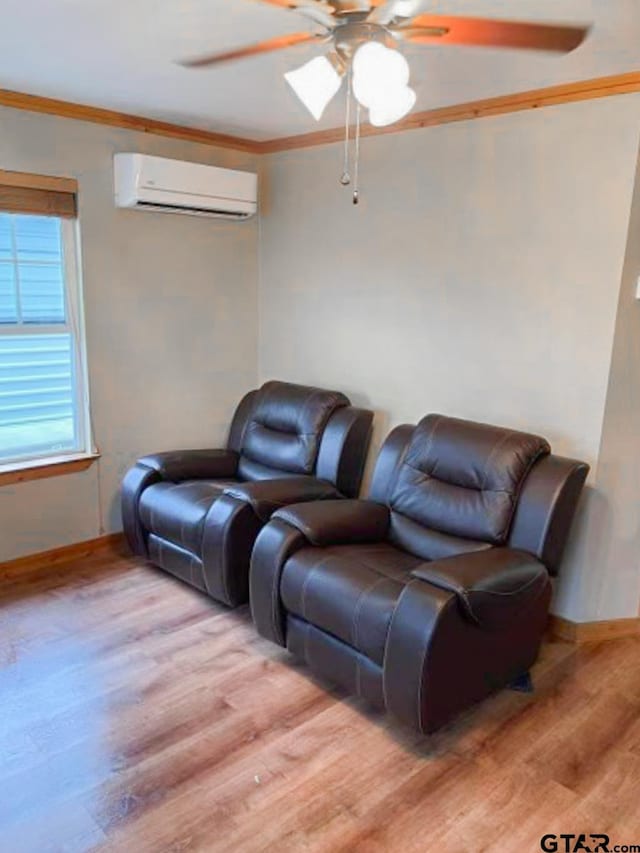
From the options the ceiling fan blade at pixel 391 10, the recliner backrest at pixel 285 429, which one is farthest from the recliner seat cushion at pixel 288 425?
the ceiling fan blade at pixel 391 10

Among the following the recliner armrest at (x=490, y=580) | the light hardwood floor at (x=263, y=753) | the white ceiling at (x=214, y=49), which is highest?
the white ceiling at (x=214, y=49)

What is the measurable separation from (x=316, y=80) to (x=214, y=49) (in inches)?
32.5

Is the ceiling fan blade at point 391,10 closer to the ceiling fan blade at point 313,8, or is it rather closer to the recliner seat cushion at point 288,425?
the ceiling fan blade at point 313,8

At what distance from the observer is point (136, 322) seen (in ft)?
12.0

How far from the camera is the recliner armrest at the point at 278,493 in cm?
290

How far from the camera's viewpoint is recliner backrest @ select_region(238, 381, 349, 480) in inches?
137

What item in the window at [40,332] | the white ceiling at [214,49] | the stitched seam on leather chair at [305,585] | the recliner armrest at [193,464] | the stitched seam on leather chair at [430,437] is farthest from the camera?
the recliner armrest at [193,464]

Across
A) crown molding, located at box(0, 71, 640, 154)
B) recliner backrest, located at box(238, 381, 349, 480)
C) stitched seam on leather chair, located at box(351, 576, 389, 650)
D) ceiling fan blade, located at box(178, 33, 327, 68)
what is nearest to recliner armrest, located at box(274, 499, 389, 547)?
stitched seam on leather chair, located at box(351, 576, 389, 650)

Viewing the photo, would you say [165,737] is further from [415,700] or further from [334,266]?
[334,266]

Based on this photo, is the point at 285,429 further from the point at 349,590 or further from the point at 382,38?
the point at 382,38

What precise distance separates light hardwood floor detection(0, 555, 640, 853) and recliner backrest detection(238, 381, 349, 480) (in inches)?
37.8

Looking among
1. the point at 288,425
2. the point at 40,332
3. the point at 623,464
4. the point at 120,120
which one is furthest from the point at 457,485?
the point at 120,120

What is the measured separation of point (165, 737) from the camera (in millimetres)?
2213

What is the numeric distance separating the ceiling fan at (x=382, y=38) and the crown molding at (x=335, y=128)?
104 cm
